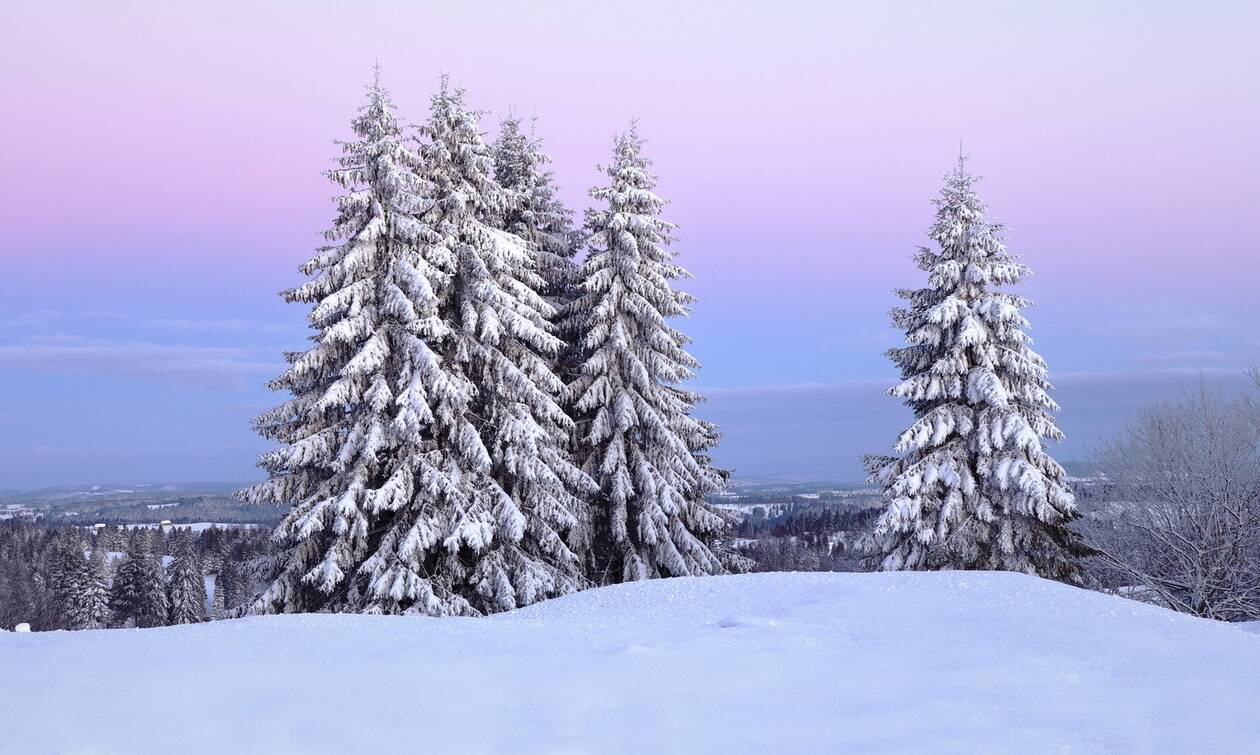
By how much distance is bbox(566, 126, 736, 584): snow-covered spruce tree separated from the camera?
19.7 metres

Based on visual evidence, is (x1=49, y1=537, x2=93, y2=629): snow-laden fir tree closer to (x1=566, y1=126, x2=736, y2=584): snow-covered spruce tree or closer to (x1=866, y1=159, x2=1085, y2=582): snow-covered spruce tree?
Result: (x1=566, y1=126, x2=736, y2=584): snow-covered spruce tree

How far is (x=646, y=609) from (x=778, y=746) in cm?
502

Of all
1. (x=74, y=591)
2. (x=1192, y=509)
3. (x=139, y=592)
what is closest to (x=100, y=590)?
(x=74, y=591)

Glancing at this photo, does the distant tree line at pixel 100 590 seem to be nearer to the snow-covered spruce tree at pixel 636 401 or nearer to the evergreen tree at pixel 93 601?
the evergreen tree at pixel 93 601

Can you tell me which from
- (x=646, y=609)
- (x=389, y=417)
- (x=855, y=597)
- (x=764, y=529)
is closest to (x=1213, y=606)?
(x=855, y=597)

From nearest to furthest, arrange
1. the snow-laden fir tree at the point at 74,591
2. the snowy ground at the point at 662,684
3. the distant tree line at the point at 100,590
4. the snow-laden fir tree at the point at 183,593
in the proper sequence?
the snowy ground at the point at 662,684, the snow-laden fir tree at the point at 74,591, the distant tree line at the point at 100,590, the snow-laden fir tree at the point at 183,593

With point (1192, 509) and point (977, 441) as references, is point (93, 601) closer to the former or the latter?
point (977, 441)

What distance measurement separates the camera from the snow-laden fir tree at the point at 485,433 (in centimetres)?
1644

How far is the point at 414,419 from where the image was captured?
16156 millimetres

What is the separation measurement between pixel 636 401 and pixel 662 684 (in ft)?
45.6

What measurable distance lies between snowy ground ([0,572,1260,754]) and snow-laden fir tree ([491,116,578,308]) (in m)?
14.6

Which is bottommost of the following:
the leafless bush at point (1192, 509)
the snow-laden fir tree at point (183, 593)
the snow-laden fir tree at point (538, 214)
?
the snow-laden fir tree at point (183, 593)

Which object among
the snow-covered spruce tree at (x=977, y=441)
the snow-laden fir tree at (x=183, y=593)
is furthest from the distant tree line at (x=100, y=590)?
the snow-covered spruce tree at (x=977, y=441)

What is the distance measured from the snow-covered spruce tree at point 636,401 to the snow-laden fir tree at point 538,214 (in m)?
1.56
